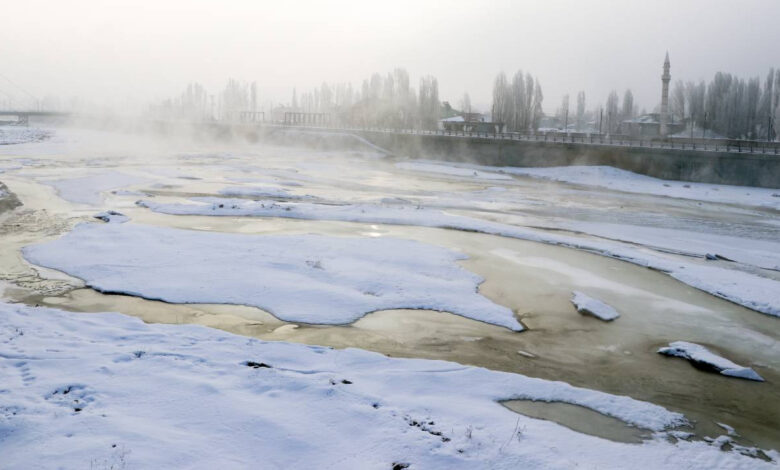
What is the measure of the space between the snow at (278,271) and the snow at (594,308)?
1.89 m

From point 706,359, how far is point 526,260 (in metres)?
8.73

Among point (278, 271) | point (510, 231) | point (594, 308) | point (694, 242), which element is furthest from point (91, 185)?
point (694, 242)

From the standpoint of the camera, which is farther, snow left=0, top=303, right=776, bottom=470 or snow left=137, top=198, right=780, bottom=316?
snow left=137, top=198, right=780, bottom=316

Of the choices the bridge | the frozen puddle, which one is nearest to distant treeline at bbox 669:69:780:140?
the frozen puddle

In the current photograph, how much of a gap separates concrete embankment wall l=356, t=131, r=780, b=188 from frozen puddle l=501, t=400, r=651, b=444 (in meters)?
43.8

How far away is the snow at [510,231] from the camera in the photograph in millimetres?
17375

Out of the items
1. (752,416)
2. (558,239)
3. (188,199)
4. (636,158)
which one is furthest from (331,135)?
(752,416)

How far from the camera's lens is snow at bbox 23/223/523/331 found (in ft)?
48.6

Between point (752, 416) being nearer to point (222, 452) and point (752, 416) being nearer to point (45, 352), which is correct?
point (222, 452)

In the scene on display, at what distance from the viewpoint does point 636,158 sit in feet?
174

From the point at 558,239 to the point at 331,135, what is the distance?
63741 millimetres

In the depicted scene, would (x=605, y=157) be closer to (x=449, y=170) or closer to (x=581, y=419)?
(x=449, y=170)

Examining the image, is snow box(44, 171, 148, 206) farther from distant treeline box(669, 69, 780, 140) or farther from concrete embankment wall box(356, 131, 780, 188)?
distant treeline box(669, 69, 780, 140)

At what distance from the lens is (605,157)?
55062 millimetres
